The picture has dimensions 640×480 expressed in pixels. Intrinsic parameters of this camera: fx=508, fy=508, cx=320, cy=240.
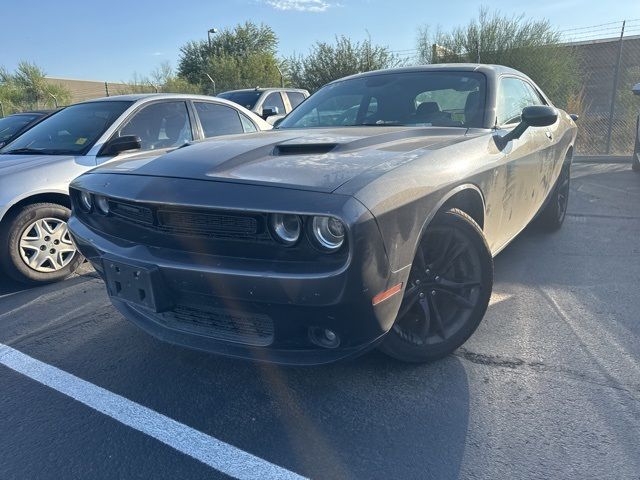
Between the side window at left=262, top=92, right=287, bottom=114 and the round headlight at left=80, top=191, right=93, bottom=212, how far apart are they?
7.79 m

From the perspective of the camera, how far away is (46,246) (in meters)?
4.22

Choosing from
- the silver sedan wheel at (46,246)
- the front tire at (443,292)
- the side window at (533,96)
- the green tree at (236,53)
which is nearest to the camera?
the front tire at (443,292)

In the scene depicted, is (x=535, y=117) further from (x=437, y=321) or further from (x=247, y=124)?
(x=247, y=124)

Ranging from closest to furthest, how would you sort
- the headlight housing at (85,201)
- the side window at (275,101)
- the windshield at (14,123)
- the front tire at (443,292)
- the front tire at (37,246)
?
1. the front tire at (443,292)
2. the headlight housing at (85,201)
3. the front tire at (37,246)
4. the windshield at (14,123)
5. the side window at (275,101)

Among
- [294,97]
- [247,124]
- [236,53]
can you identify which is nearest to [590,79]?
[294,97]

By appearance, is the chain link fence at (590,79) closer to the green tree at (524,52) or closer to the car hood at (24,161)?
the green tree at (524,52)

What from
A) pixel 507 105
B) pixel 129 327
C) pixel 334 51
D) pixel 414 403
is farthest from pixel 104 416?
pixel 334 51

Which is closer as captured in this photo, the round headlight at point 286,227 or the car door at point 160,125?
the round headlight at point 286,227

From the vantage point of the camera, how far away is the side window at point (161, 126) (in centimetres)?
479

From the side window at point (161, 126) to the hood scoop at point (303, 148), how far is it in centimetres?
262

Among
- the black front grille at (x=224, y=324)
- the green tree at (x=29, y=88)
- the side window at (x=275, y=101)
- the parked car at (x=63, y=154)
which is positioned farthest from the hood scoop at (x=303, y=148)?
the green tree at (x=29, y=88)

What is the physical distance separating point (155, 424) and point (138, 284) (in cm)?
65

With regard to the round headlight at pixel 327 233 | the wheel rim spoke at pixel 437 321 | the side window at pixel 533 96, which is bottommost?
the wheel rim spoke at pixel 437 321

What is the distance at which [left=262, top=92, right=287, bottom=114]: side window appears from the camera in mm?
10398
